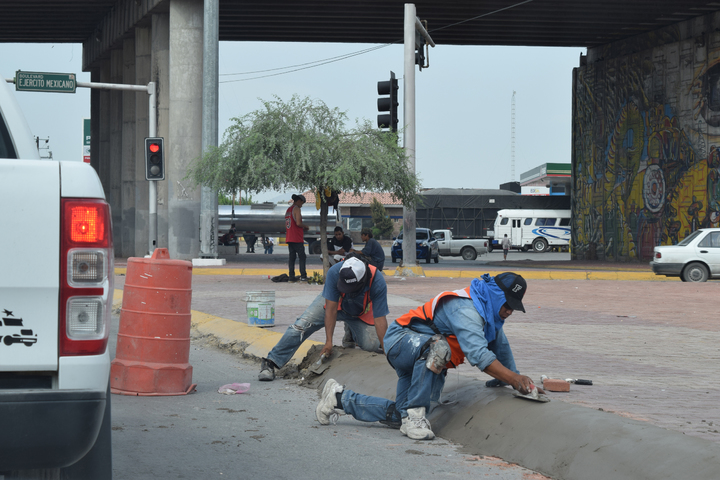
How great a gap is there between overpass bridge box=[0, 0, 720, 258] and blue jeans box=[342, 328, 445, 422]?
70.6 feet

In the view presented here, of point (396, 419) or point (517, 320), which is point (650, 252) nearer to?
point (517, 320)

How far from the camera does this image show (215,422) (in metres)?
5.80

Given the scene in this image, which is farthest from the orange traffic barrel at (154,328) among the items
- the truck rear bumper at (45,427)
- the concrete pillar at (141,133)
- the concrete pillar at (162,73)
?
the concrete pillar at (141,133)

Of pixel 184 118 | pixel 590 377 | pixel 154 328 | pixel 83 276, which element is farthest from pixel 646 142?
pixel 83 276

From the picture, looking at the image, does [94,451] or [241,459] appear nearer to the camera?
[94,451]

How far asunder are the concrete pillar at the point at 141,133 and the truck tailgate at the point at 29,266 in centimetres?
3306

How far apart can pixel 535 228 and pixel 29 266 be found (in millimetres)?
53293

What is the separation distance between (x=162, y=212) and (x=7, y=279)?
1176 inches

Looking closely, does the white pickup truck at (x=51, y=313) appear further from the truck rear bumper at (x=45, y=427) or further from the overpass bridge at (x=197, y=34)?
the overpass bridge at (x=197, y=34)

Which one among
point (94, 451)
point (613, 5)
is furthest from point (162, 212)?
point (94, 451)

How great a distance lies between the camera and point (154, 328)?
6625 mm

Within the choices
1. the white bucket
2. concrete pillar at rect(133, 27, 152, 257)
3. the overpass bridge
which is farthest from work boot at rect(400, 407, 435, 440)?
concrete pillar at rect(133, 27, 152, 257)

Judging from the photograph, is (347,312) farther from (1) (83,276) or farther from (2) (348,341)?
(1) (83,276)

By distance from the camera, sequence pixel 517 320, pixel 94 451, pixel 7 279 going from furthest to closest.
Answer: pixel 517 320 → pixel 94 451 → pixel 7 279
